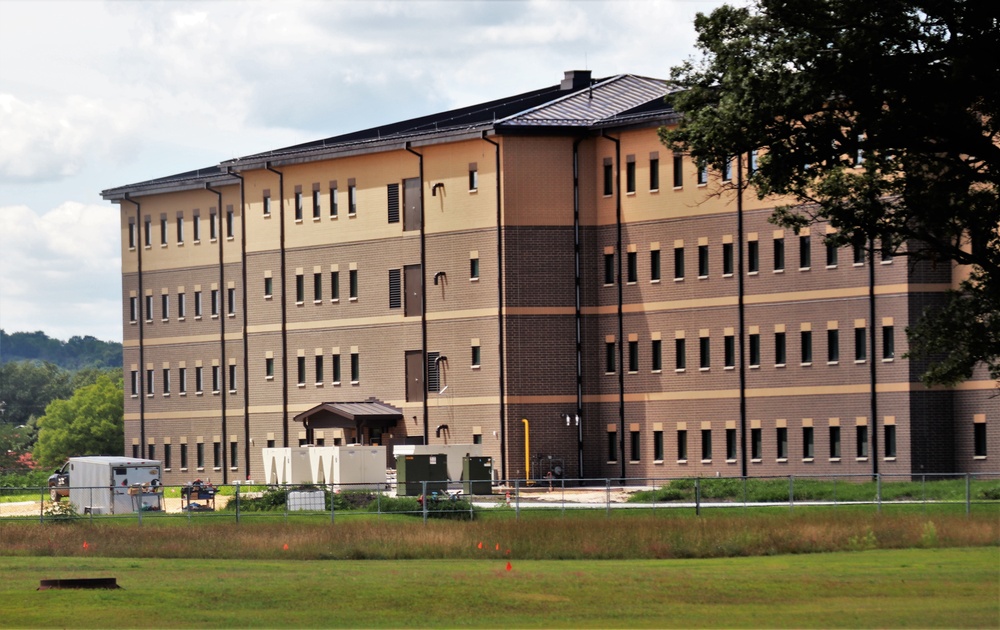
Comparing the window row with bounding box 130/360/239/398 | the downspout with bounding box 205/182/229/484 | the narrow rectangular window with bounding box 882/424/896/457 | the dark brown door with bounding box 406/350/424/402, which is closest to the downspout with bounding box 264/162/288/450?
the window row with bounding box 130/360/239/398

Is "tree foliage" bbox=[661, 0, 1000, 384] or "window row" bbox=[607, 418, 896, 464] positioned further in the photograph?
"window row" bbox=[607, 418, 896, 464]

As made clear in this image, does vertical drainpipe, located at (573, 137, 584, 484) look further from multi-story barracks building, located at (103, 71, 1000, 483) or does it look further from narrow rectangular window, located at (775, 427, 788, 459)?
narrow rectangular window, located at (775, 427, 788, 459)

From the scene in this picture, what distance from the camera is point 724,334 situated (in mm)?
73000

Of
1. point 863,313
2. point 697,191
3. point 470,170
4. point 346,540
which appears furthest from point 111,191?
point 346,540

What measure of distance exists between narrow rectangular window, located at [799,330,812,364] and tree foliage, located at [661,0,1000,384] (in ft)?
84.7

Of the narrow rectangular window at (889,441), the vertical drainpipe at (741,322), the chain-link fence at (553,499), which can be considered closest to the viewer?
the chain-link fence at (553,499)

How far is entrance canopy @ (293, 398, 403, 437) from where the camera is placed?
7901 cm

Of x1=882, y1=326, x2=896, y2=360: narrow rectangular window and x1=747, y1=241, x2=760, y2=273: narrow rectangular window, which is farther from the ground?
x1=747, y1=241, x2=760, y2=273: narrow rectangular window

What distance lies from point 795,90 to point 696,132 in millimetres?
2685

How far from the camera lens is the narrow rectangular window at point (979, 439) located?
67312mm

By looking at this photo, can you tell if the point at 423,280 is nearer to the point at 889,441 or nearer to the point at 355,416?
the point at 355,416

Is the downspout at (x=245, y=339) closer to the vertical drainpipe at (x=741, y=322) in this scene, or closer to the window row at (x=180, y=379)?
the window row at (x=180, y=379)

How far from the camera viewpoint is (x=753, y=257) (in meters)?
72.0

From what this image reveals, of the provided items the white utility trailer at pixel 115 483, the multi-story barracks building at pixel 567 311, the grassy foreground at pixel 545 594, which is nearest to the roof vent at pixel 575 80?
the multi-story barracks building at pixel 567 311
